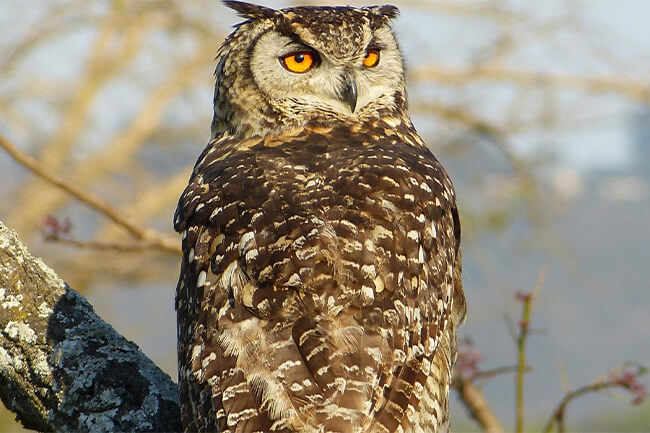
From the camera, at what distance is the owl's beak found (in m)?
4.04

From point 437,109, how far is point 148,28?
403cm

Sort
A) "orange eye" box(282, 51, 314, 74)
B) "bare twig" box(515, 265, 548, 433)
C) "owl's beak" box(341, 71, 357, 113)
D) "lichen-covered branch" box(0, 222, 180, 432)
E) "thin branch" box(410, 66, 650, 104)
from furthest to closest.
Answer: "thin branch" box(410, 66, 650, 104) < "orange eye" box(282, 51, 314, 74) < "owl's beak" box(341, 71, 357, 113) < "bare twig" box(515, 265, 548, 433) < "lichen-covered branch" box(0, 222, 180, 432)

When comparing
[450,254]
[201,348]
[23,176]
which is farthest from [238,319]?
[23,176]

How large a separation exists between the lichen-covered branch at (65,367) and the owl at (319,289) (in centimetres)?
17

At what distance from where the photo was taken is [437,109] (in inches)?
466

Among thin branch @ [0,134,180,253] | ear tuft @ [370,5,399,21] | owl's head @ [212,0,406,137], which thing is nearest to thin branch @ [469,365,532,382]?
owl's head @ [212,0,406,137]

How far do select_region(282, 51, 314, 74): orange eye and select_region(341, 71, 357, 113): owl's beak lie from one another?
0.21 metres

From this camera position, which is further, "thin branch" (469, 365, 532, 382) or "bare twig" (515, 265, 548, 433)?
"thin branch" (469, 365, 532, 382)

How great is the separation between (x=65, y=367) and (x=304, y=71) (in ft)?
6.28

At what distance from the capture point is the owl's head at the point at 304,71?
409 centimetres

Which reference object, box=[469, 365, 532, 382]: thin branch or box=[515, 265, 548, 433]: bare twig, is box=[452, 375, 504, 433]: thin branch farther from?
box=[515, 265, 548, 433]: bare twig

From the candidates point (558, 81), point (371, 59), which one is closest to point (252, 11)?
point (371, 59)

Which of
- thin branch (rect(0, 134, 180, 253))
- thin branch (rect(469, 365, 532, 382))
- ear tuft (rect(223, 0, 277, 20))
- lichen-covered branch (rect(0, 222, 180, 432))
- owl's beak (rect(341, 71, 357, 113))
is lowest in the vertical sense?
lichen-covered branch (rect(0, 222, 180, 432))

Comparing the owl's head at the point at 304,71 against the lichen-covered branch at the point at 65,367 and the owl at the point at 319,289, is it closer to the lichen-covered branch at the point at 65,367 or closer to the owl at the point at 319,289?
the owl at the point at 319,289
